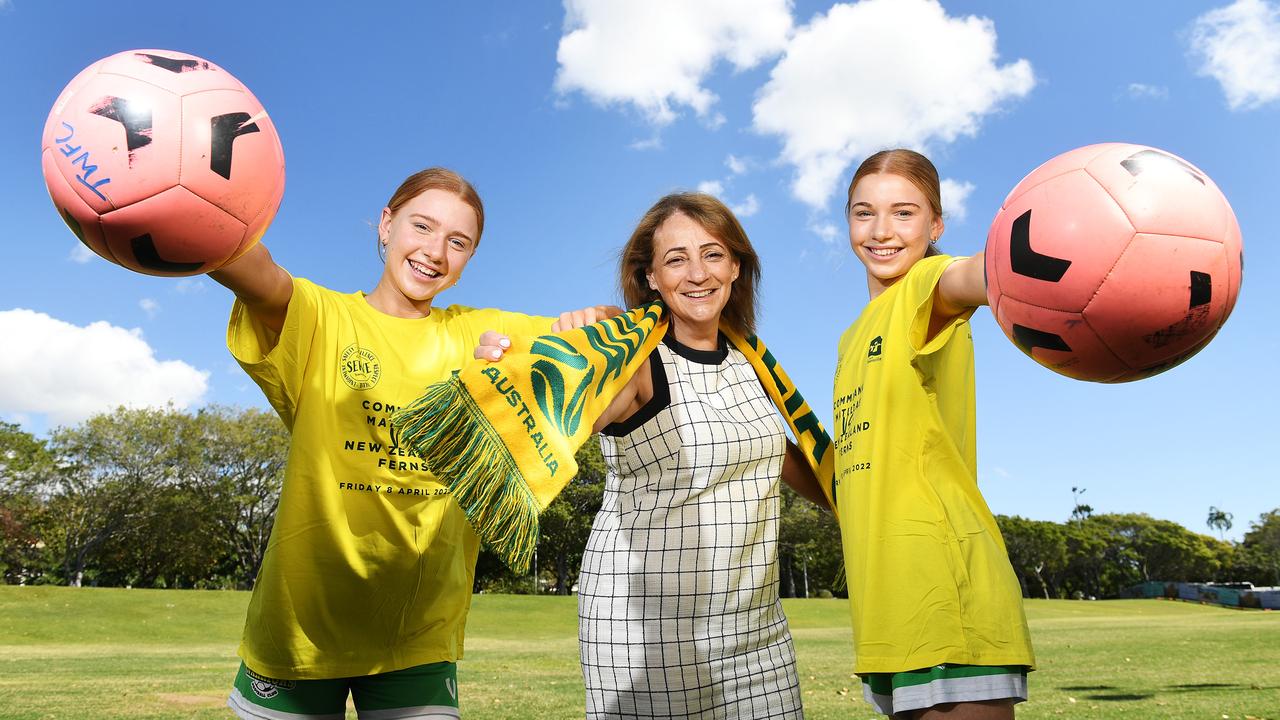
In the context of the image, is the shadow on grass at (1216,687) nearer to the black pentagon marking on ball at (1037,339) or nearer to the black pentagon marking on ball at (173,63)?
the black pentagon marking on ball at (1037,339)

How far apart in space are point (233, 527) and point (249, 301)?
50.2 meters

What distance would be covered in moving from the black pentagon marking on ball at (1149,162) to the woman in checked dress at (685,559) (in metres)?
1.71

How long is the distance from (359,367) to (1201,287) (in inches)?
115

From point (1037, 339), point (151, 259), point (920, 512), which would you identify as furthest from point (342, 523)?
point (1037, 339)

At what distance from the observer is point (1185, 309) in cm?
205

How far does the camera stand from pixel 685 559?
3.16 m

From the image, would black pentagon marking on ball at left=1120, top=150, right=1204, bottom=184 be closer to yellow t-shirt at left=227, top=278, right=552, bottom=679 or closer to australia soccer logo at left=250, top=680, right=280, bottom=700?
yellow t-shirt at left=227, top=278, right=552, bottom=679

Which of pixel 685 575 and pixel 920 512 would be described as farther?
pixel 685 575

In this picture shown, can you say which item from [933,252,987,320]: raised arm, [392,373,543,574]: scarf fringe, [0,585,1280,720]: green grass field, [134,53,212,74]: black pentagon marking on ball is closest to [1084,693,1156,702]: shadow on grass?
[0,585,1280,720]: green grass field

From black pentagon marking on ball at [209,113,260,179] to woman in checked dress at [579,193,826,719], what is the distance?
1566 mm

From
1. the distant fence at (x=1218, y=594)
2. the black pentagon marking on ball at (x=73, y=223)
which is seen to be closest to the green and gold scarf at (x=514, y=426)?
the black pentagon marking on ball at (x=73, y=223)

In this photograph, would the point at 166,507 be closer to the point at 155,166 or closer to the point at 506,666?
the point at 506,666

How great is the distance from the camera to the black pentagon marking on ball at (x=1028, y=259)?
6.86 ft

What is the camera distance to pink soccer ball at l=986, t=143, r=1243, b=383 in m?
2.03
